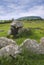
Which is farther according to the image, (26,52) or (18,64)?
(26,52)

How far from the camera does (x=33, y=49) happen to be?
81.3 ft

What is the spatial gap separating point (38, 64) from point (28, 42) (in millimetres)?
5540

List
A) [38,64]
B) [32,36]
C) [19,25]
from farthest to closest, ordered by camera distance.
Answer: [19,25], [32,36], [38,64]

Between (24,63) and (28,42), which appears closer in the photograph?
(24,63)

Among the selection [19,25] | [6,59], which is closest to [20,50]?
[6,59]

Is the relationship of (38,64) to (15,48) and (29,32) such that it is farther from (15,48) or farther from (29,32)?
(29,32)

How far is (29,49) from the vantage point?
80.4 feet

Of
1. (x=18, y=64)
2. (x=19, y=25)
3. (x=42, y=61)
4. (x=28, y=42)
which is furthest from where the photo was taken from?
(x=19, y=25)

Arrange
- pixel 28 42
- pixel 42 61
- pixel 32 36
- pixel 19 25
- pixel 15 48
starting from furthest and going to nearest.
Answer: pixel 19 25 < pixel 32 36 < pixel 28 42 < pixel 15 48 < pixel 42 61

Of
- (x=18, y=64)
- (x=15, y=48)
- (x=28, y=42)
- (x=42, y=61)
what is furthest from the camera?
(x=28, y=42)

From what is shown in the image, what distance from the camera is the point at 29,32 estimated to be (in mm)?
47469

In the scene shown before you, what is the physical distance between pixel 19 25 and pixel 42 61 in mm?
30462

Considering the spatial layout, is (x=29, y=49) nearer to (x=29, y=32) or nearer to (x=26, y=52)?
(x=26, y=52)

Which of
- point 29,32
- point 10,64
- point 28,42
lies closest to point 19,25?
point 29,32
